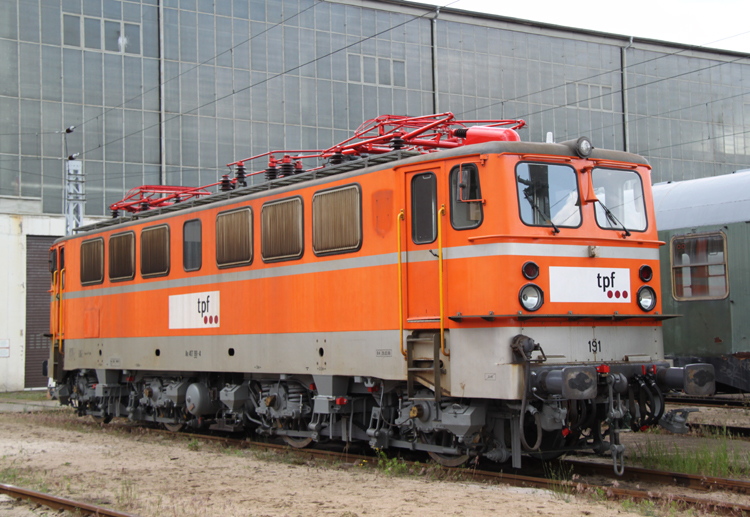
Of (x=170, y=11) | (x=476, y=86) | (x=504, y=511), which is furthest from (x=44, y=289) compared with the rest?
(x=504, y=511)

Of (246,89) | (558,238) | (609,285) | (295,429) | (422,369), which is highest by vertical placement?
(246,89)

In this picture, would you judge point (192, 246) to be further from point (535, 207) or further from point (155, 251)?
point (535, 207)

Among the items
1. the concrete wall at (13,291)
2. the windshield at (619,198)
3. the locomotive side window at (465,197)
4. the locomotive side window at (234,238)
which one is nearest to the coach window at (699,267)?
the windshield at (619,198)

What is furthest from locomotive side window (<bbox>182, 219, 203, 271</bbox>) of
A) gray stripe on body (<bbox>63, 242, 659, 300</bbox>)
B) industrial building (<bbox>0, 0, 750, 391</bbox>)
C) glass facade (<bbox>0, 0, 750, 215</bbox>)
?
glass facade (<bbox>0, 0, 750, 215</bbox>)

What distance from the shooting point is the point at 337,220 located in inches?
441

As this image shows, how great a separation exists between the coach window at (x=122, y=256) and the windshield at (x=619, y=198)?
361 inches

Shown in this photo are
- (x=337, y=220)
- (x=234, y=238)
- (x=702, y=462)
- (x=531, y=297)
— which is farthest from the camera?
(x=234, y=238)

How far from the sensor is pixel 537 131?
124ft

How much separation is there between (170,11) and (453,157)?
25.7 m

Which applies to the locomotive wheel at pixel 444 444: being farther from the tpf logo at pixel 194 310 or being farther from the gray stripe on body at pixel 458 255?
the tpf logo at pixel 194 310

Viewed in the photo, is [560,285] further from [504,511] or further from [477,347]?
[504,511]

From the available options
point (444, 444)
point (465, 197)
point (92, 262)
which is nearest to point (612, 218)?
point (465, 197)

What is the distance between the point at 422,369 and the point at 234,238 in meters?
4.60

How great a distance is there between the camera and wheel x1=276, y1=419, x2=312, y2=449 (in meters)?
12.4
